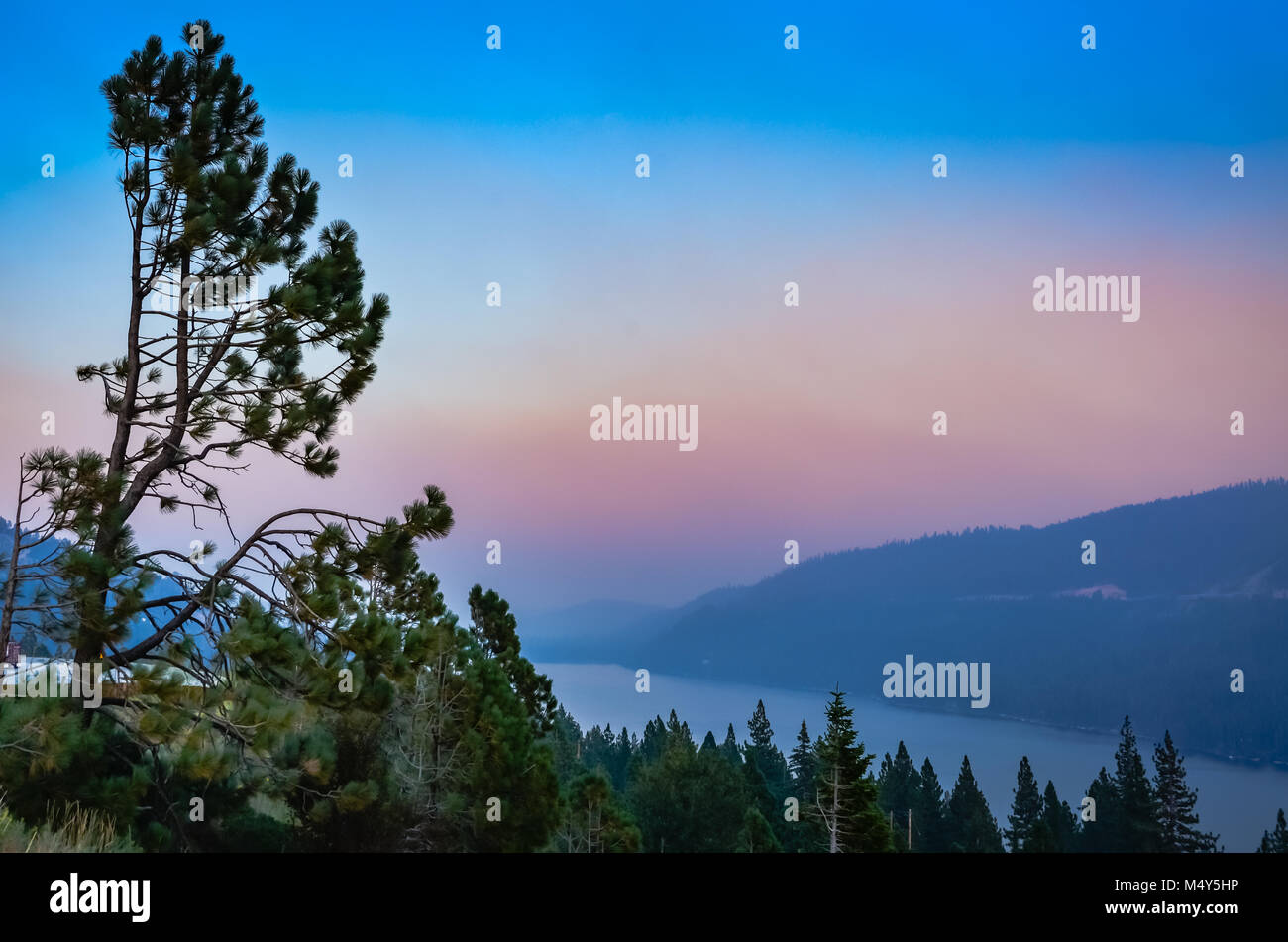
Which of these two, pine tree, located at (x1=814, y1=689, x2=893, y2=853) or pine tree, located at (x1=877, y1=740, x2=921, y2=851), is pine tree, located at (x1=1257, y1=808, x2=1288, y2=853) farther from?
pine tree, located at (x1=814, y1=689, x2=893, y2=853)

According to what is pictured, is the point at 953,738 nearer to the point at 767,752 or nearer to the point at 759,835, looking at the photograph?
the point at 767,752

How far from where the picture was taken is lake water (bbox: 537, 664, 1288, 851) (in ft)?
218

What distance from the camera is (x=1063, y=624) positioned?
4296 inches

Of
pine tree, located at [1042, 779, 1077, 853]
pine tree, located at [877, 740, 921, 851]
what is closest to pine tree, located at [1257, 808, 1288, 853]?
pine tree, located at [1042, 779, 1077, 853]

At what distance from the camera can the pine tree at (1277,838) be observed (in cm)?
5043

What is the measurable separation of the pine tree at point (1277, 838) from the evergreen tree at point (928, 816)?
16.4 meters

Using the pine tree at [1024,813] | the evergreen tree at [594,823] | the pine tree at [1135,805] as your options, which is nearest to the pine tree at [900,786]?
the pine tree at [1024,813]

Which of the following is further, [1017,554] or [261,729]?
[1017,554]

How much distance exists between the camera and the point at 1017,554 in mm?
132750

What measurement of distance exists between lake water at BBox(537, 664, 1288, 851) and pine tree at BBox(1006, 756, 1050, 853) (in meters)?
7.65
